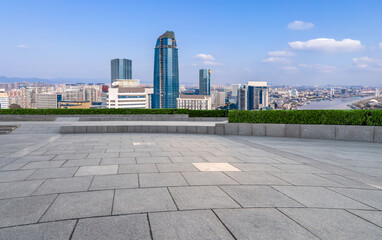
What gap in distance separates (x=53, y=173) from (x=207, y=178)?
3.43m

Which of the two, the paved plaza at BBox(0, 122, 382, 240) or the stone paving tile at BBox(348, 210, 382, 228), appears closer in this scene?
the paved plaza at BBox(0, 122, 382, 240)

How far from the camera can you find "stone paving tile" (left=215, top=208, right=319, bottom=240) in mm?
3033

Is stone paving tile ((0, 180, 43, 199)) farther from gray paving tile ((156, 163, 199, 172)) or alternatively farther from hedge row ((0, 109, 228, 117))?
hedge row ((0, 109, 228, 117))

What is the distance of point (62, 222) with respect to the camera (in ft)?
10.8

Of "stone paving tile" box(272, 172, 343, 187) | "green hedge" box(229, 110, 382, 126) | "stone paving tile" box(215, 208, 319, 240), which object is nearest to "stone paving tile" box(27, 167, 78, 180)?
"stone paving tile" box(215, 208, 319, 240)

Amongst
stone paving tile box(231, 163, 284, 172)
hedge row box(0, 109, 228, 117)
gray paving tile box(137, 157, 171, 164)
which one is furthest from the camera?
hedge row box(0, 109, 228, 117)

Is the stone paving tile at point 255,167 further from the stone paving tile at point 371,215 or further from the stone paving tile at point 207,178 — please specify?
the stone paving tile at point 371,215

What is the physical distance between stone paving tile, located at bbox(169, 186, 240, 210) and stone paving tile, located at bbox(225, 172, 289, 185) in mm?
905

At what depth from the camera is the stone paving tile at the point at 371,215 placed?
3.53 m

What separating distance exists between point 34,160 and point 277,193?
21.4 ft

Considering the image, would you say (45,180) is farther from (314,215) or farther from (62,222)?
(314,215)

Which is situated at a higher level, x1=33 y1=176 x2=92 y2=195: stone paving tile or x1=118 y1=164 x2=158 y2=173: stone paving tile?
x1=33 y1=176 x2=92 y2=195: stone paving tile

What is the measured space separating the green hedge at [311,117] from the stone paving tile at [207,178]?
9.45m

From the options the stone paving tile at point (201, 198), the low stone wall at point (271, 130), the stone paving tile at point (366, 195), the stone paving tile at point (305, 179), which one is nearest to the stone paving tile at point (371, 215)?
the stone paving tile at point (366, 195)
